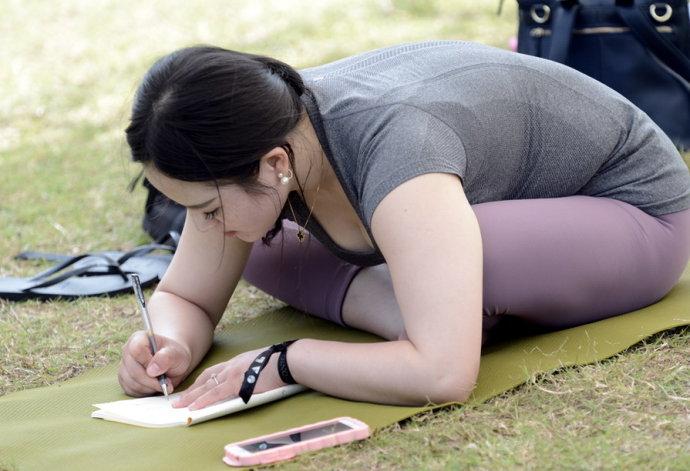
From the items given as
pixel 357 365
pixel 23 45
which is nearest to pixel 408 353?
pixel 357 365

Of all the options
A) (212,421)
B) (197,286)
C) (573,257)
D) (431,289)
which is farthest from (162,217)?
(431,289)

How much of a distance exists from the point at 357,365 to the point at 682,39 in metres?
2.37

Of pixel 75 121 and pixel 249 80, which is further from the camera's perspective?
pixel 75 121

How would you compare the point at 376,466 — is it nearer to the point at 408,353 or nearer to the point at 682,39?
the point at 408,353

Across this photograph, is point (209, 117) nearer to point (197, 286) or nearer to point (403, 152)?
point (403, 152)

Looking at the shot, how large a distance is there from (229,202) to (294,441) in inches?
19.8

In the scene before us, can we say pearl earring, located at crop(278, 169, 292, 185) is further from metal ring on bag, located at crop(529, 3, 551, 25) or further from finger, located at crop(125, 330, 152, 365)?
metal ring on bag, located at crop(529, 3, 551, 25)

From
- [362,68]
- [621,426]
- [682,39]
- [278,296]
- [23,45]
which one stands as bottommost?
[23,45]

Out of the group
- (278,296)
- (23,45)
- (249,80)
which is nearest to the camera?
(249,80)

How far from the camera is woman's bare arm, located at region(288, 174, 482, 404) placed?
2.02m

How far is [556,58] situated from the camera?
3984 millimetres

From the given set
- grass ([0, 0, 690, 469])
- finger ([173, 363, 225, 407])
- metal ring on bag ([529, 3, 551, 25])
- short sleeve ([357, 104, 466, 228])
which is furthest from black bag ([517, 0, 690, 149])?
finger ([173, 363, 225, 407])

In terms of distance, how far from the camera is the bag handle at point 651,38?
3.91 metres

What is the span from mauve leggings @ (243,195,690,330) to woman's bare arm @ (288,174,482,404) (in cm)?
26
